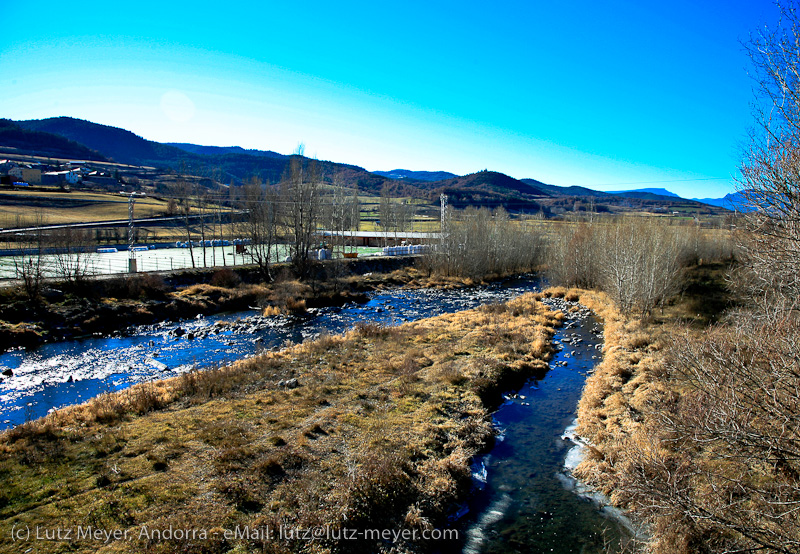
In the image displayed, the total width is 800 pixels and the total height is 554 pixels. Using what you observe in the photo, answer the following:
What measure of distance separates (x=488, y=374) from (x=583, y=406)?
3.76m

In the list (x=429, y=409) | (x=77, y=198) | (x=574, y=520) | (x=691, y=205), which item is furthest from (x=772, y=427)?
(x=691, y=205)

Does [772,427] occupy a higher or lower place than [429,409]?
higher

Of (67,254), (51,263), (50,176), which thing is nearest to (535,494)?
(51,263)

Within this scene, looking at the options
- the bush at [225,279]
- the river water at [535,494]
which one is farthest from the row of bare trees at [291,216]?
the river water at [535,494]

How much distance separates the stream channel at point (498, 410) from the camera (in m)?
9.26

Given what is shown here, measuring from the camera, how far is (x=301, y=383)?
16.1 meters

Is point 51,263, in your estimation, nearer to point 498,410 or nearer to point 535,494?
point 498,410

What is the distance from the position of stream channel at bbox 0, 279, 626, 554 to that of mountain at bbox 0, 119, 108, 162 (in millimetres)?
188638

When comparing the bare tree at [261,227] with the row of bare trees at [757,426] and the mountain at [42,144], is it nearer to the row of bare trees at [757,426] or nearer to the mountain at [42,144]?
the row of bare trees at [757,426]

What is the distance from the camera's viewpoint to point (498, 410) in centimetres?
1534

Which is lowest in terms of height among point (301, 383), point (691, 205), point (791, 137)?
point (301, 383)

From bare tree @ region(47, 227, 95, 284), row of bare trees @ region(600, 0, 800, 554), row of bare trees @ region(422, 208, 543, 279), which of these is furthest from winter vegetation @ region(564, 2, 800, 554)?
row of bare trees @ region(422, 208, 543, 279)

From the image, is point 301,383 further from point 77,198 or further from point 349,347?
point 77,198

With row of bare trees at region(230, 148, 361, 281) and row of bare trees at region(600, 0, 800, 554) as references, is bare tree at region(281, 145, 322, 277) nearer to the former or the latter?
row of bare trees at region(230, 148, 361, 281)
